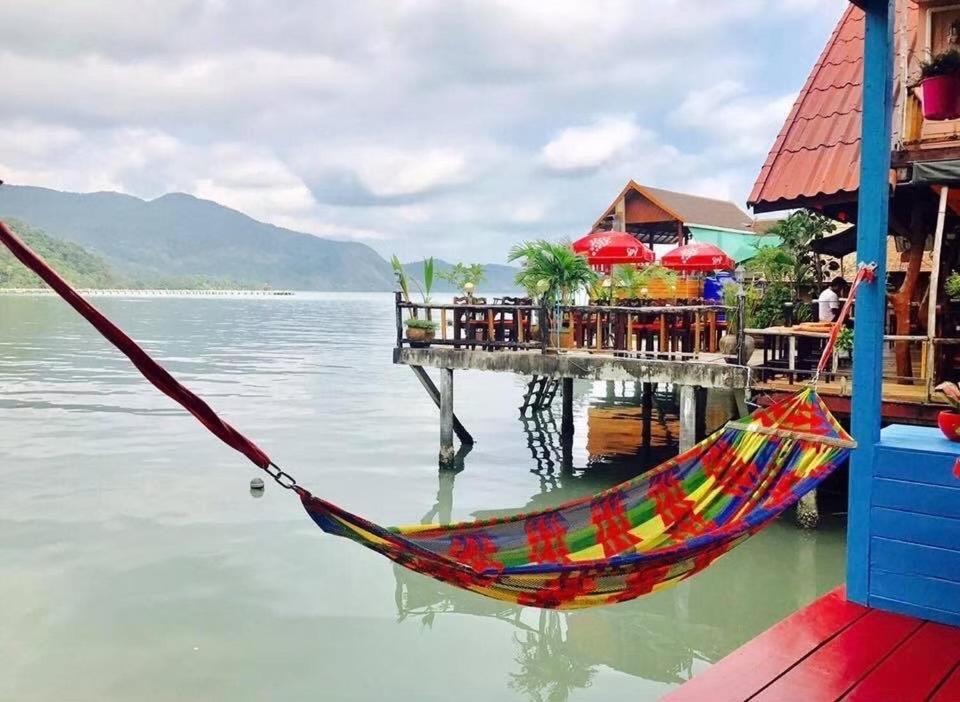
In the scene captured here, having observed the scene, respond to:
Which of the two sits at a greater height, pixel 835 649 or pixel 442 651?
pixel 835 649

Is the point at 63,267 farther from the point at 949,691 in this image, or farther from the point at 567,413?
the point at 949,691

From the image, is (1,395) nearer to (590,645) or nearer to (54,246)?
(590,645)

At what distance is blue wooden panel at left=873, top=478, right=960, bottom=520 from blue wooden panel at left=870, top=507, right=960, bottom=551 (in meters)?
0.02

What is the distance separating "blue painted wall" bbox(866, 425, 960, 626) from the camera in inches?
116

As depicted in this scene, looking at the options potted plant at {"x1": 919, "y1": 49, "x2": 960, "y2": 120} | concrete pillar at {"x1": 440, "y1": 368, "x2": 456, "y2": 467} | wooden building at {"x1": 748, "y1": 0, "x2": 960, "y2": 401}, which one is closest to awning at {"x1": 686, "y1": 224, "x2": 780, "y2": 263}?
wooden building at {"x1": 748, "y1": 0, "x2": 960, "y2": 401}

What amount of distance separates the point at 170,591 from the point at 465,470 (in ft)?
18.3

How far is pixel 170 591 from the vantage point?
7.25 metres

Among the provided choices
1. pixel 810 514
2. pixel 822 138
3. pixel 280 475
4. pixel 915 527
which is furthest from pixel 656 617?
pixel 280 475

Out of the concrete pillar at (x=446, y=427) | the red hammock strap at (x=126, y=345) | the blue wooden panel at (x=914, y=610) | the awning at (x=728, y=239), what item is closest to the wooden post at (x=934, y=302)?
the blue wooden panel at (x=914, y=610)

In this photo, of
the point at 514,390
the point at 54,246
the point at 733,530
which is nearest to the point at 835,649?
the point at 733,530

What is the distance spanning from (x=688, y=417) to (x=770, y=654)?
6.56 metres

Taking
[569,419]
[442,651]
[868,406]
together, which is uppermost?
[868,406]

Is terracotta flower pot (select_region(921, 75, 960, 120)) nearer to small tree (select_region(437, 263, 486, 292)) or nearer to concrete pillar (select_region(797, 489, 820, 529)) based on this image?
concrete pillar (select_region(797, 489, 820, 529))

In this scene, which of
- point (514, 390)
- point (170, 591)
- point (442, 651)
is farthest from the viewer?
point (514, 390)
